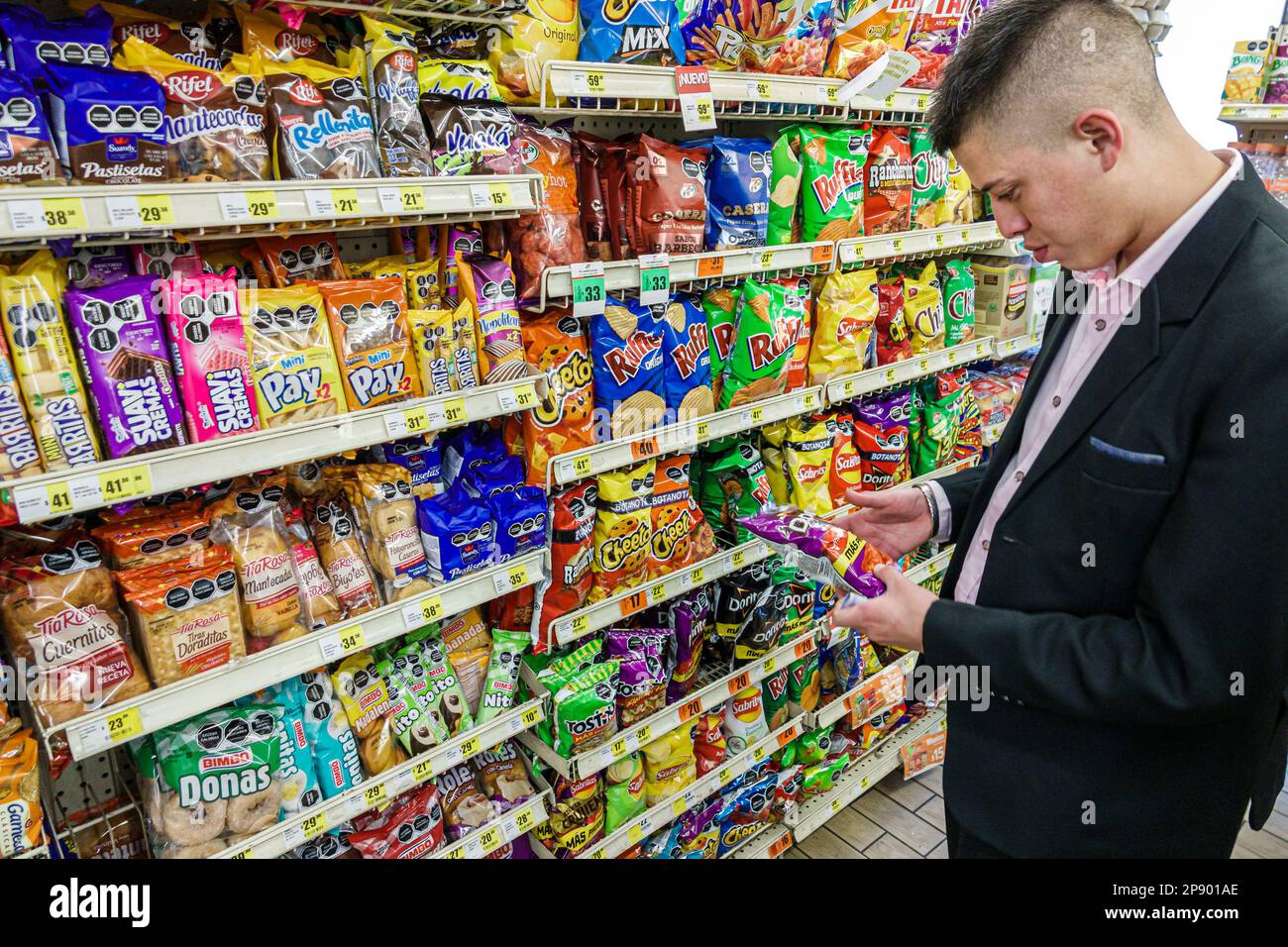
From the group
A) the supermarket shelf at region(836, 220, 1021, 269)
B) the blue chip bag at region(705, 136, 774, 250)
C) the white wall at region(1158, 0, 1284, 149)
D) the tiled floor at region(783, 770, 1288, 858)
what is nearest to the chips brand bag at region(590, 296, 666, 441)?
the blue chip bag at region(705, 136, 774, 250)

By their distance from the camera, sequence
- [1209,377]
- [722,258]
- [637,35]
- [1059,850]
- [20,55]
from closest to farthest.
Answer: [1209,377], [20,55], [1059,850], [637,35], [722,258]

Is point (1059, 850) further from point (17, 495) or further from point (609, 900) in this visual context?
point (17, 495)

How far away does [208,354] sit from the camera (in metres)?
1.36

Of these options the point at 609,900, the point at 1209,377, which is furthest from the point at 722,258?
the point at 609,900

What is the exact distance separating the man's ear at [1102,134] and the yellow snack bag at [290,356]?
1330 mm

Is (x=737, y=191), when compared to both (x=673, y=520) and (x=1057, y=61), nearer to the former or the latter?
(x=673, y=520)

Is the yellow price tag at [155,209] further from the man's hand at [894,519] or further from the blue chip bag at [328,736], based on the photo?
the man's hand at [894,519]

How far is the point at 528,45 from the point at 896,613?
1.41m

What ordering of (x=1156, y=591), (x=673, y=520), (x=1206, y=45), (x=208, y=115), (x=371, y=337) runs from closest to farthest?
(x=1156, y=591), (x=208, y=115), (x=371, y=337), (x=673, y=520), (x=1206, y=45)

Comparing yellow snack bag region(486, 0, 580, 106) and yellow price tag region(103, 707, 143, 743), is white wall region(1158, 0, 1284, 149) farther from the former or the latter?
yellow price tag region(103, 707, 143, 743)

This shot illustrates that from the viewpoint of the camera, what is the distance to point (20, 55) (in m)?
1.17

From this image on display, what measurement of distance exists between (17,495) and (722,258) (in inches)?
61.8

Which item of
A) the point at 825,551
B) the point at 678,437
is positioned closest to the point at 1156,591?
the point at 825,551

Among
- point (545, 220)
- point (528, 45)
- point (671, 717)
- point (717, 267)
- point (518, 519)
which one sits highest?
point (528, 45)
